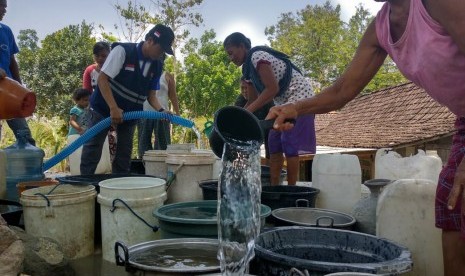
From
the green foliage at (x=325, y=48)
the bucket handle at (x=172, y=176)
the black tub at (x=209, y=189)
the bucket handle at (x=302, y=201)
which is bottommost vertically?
the bucket handle at (x=302, y=201)

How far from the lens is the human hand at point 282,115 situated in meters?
1.96

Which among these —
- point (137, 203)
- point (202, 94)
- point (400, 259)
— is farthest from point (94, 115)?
point (202, 94)

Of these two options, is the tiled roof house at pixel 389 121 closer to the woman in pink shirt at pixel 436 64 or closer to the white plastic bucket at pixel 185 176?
the white plastic bucket at pixel 185 176

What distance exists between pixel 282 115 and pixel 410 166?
1.44 m

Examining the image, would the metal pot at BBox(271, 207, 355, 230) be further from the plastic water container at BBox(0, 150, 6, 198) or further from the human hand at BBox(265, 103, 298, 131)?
the plastic water container at BBox(0, 150, 6, 198)

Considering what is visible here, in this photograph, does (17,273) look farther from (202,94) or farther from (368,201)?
(202,94)

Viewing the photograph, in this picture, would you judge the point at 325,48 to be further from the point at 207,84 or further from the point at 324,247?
the point at 324,247

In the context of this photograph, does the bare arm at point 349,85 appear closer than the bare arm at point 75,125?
Yes

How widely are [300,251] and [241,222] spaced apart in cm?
37

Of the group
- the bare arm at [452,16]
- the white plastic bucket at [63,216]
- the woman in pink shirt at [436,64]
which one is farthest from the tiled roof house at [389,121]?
the bare arm at [452,16]

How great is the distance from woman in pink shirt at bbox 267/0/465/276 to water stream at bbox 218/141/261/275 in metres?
0.22

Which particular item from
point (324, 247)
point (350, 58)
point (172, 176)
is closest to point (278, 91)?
point (172, 176)

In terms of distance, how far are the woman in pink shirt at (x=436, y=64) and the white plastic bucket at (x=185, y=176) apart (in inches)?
42.4

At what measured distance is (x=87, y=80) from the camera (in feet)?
19.3
